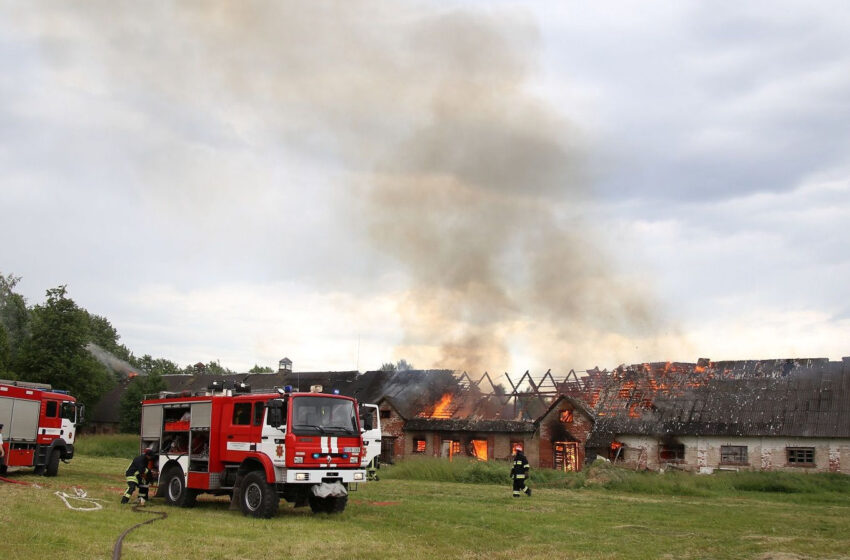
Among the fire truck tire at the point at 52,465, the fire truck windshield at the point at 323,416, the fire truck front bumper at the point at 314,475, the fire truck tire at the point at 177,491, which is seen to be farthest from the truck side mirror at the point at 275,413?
the fire truck tire at the point at 52,465

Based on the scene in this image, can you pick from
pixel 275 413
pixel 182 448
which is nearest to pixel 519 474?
pixel 275 413

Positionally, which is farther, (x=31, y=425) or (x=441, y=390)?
(x=441, y=390)

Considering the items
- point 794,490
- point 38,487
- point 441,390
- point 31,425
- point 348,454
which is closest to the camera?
point 348,454

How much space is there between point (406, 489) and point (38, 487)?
11340 mm

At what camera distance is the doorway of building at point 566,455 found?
39125 millimetres

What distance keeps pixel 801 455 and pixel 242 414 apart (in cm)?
2661

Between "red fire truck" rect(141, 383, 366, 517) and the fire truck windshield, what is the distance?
2 cm

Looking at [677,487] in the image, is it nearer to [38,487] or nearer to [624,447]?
[624,447]

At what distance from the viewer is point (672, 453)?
35.3 metres

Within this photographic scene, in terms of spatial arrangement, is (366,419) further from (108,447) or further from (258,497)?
(108,447)

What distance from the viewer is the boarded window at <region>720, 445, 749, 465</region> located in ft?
111

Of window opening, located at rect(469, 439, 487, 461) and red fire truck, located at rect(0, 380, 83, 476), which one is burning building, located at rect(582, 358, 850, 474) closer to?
window opening, located at rect(469, 439, 487, 461)

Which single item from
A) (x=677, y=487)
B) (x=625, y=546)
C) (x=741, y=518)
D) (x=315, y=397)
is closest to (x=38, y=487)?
(x=315, y=397)

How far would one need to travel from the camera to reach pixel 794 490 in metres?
27.6
